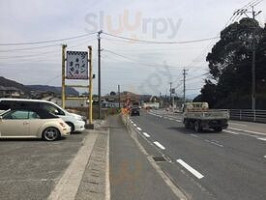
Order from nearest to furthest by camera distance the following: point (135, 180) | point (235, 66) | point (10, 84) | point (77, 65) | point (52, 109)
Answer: point (135, 180) < point (52, 109) < point (77, 65) < point (235, 66) < point (10, 84)

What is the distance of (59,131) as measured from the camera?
21.4 metres

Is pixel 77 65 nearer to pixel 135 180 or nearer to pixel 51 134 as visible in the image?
pixel 51 134

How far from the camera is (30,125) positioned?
828 inches

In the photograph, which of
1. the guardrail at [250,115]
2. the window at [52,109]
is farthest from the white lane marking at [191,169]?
the guardrail at [250,115]

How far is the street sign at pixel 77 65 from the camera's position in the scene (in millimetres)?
31422

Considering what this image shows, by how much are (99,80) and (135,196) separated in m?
43.2

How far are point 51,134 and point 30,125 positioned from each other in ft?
3.13

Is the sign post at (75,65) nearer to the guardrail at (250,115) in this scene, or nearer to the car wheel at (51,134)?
the car wheel at (51,134)

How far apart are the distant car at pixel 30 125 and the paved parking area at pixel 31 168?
80.2 inches

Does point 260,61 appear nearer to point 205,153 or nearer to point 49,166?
point 205,153

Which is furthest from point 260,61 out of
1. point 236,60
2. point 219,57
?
point 219,57

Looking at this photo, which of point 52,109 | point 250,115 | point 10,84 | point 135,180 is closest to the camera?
point 135,180

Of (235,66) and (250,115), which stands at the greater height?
(235,66)

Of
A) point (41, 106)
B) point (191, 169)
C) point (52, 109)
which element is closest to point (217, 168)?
point (191, 169)
